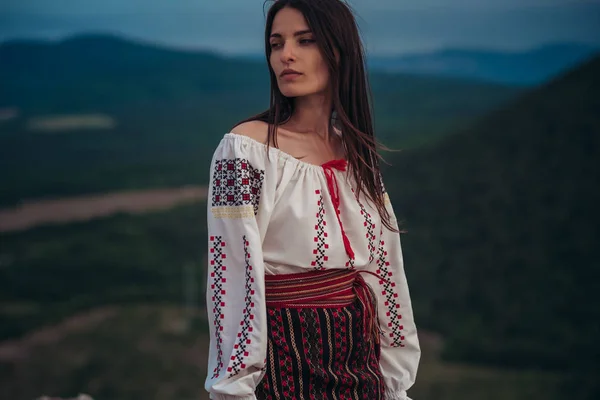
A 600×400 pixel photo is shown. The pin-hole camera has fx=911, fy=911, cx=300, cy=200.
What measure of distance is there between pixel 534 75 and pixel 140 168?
2.63 metres

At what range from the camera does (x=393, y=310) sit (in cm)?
208

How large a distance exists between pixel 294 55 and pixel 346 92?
16cm

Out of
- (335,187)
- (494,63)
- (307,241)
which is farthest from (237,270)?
(494,63)

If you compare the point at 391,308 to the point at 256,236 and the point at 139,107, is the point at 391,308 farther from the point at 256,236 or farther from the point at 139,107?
the point at 139,107

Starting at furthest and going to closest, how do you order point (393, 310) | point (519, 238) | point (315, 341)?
point (519, 238) < point (393, 310) < point (315, 341)

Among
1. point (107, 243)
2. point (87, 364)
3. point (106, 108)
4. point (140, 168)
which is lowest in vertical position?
point (87, 364)

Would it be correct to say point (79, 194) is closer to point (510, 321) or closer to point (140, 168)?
point (140, 168)

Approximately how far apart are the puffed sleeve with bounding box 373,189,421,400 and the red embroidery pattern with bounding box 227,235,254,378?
0.41m

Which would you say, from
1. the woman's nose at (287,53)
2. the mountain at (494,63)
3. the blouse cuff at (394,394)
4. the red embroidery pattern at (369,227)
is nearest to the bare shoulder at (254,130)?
the woman's nose at (287,53)

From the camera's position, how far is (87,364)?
202 inches

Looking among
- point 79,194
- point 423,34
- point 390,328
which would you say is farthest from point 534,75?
point 390,328

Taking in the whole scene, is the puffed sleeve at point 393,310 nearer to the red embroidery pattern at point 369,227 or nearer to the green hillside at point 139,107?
the red embroidery pattern at point 369,227

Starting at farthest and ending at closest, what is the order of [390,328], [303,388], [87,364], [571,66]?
[571,66], [87,364], [390,328], [303,388]

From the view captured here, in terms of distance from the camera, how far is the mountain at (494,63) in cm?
594
